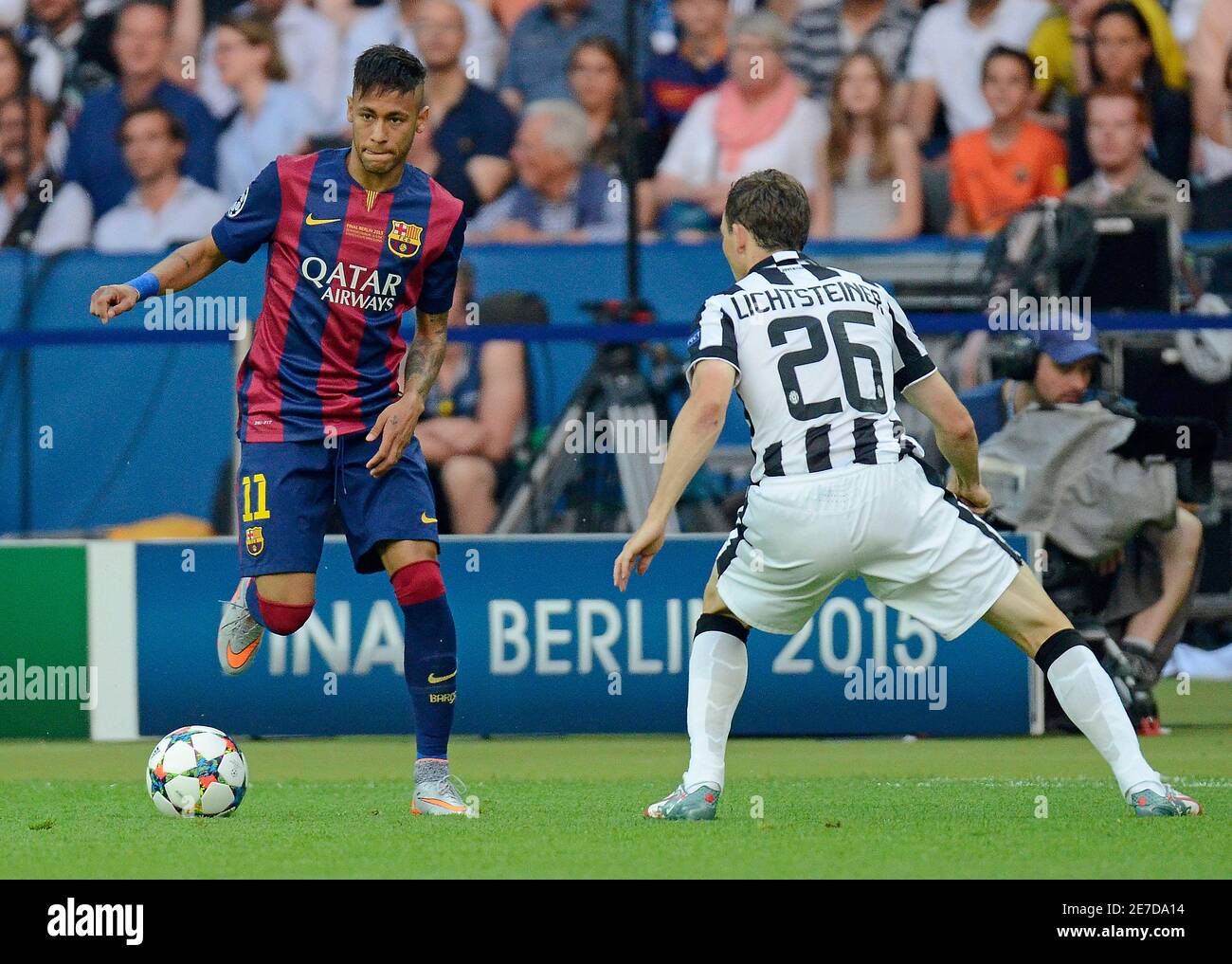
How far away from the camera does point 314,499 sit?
645 centimetres

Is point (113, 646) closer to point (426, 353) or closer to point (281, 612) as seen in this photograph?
point (281, 612)

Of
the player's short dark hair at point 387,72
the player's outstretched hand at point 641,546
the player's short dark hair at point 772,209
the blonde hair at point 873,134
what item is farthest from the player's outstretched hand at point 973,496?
the blonde hair at point 873,134

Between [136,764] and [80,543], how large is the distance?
1.29 metres

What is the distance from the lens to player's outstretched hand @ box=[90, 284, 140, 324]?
599 centimetres

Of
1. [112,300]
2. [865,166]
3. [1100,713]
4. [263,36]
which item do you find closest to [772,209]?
[1100,713]

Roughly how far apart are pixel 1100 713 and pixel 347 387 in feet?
8.11

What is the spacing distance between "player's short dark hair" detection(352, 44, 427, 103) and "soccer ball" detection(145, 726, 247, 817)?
6.55 ft

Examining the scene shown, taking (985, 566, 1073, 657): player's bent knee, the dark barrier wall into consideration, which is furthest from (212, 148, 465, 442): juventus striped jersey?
the dark barrier wall

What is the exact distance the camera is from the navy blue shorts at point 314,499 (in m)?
6.33

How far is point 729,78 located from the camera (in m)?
12.4

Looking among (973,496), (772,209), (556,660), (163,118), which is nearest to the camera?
(772,209)

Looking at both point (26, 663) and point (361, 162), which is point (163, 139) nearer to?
point (26, 663)

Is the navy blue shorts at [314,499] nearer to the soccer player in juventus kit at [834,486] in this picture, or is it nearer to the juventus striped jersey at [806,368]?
the soccer player in juventus kit at [834,486]

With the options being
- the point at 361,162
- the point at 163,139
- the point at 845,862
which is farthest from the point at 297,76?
the point at 845,862
